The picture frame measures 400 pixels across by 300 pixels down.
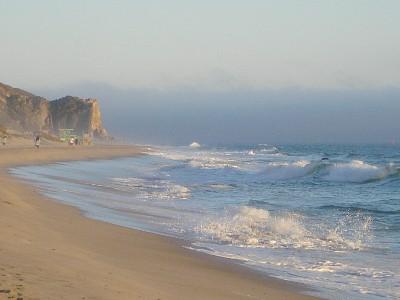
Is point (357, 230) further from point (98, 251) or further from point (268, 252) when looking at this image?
point (98, 251)

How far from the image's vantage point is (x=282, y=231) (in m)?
13.8

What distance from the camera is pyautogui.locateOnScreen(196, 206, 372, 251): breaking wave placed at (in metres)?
12.4

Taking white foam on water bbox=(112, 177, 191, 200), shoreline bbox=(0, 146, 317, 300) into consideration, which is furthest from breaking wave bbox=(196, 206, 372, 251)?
white foam on water bbox=(112, 177, 191, 200)

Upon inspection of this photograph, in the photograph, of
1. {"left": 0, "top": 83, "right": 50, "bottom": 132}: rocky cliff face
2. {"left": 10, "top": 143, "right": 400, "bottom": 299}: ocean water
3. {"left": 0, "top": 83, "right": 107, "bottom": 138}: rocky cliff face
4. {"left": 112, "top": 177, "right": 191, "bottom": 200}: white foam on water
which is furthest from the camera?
{"left": 0, "top": 83, "right": 107, "bottom": 138}: rocky cliff face

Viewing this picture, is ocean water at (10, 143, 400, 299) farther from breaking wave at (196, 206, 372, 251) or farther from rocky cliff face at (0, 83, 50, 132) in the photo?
rocky cliff face at (0, 83, 50, 132)

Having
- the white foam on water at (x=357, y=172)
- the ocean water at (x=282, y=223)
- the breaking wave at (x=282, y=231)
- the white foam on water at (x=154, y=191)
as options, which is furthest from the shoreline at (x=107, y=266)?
the white foam on water at (x=357, y=172)

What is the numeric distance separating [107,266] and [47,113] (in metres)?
120

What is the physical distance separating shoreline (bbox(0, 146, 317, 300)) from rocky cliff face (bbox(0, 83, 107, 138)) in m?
98.1

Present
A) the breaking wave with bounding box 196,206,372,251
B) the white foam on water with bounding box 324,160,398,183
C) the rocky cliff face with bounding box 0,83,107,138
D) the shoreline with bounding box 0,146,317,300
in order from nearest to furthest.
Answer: the shoreline with bounding box 0,146,317,300 → the breaking wave with bounding box 196,206,372,251 → the white foam on water with bounding box 324,160,398,183 → the rocky cliff face with bounding box 0,83,107,138

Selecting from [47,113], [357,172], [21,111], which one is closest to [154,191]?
[357,172]

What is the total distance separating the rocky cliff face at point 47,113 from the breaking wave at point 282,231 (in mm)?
94798

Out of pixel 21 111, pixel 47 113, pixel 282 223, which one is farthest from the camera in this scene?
pixel 47 113

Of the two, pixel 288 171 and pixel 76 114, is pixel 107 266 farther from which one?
pixel 76 114

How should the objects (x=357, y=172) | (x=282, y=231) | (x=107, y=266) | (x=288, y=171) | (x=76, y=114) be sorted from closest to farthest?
(x=107, y=266)
(x=282, y=231)
(x=357, y=172)
(x=288, y=171)
(x=76, y=114)
